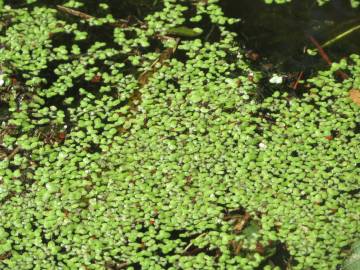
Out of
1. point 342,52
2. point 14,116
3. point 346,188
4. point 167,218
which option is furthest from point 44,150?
point 342,52

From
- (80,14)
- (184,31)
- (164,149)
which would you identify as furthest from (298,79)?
(80,14)

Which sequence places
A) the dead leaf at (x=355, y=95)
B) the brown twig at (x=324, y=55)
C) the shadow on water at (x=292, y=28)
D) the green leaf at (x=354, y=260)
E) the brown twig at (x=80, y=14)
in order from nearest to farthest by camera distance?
the green leaf at (x=354, y=260), the dead leaf at (x=355, y=95), the brown twig at (x=324, y=55), the shadow on water at (x=292, y=28), the brown twig at (x=80, y=14)

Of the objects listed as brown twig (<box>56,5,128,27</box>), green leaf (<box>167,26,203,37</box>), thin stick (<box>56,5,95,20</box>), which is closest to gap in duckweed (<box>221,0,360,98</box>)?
green leaf (<box>167,26,203,37</box>)

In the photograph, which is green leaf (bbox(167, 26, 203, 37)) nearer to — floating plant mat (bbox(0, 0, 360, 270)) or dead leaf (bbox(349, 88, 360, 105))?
floating plant mat (bbox(0, 0, 360, 270))

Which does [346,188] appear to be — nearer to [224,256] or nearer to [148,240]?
[224,256]

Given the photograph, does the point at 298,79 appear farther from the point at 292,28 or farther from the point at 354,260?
the point at 354,260

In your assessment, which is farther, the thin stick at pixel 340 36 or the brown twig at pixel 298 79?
the thin stick at pixel 340 36

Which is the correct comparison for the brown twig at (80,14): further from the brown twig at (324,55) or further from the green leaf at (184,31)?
the brown twig at (324,55)

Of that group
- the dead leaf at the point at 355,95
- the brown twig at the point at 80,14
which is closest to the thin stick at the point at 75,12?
the brown twig at the point at 80,14
